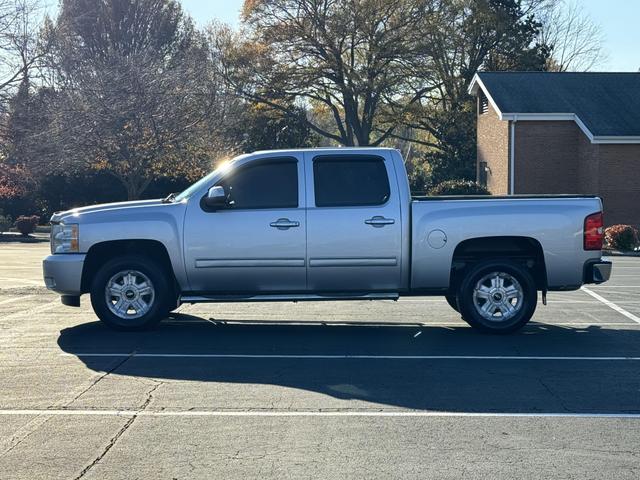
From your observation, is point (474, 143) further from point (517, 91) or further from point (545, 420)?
point (545, 420)

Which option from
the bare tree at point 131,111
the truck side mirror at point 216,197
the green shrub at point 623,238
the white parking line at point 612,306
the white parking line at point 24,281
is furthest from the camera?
the bare tree at point 131,111

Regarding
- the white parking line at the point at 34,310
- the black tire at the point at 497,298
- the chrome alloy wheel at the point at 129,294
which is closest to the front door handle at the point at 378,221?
the black tire at the point at 497,298

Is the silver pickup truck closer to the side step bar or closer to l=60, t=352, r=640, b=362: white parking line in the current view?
the side step bar

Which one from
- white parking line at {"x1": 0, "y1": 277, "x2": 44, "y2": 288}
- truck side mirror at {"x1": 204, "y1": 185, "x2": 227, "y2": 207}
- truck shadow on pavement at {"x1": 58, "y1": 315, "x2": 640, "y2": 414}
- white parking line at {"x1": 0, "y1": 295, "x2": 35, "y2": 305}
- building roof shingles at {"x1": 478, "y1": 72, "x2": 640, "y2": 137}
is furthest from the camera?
building roof shingles at {"x1": 478, "y1": 72, "x2": 640, "y2": 137}

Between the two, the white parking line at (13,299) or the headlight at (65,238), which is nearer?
the headlight at (65,238)

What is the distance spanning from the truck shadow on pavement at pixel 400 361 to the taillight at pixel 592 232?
1.03m

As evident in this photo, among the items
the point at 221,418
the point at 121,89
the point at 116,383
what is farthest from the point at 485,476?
the point at 121,89

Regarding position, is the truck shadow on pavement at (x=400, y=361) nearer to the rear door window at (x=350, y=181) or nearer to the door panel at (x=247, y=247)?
the door panel at (x=247, y=247)

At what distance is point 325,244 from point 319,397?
3290 millimetres

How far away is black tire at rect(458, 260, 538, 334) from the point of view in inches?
417

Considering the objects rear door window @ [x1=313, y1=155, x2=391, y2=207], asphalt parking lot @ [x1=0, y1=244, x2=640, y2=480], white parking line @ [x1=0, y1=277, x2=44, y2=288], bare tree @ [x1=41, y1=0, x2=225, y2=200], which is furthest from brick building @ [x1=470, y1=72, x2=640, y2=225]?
rear door window @ [x1=313, y1=155, x2=391, y2=207]

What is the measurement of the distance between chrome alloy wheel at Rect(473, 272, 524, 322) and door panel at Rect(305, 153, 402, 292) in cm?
98

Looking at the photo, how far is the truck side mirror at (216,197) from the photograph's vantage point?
34.2 ft

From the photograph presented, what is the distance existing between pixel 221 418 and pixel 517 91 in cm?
3006
